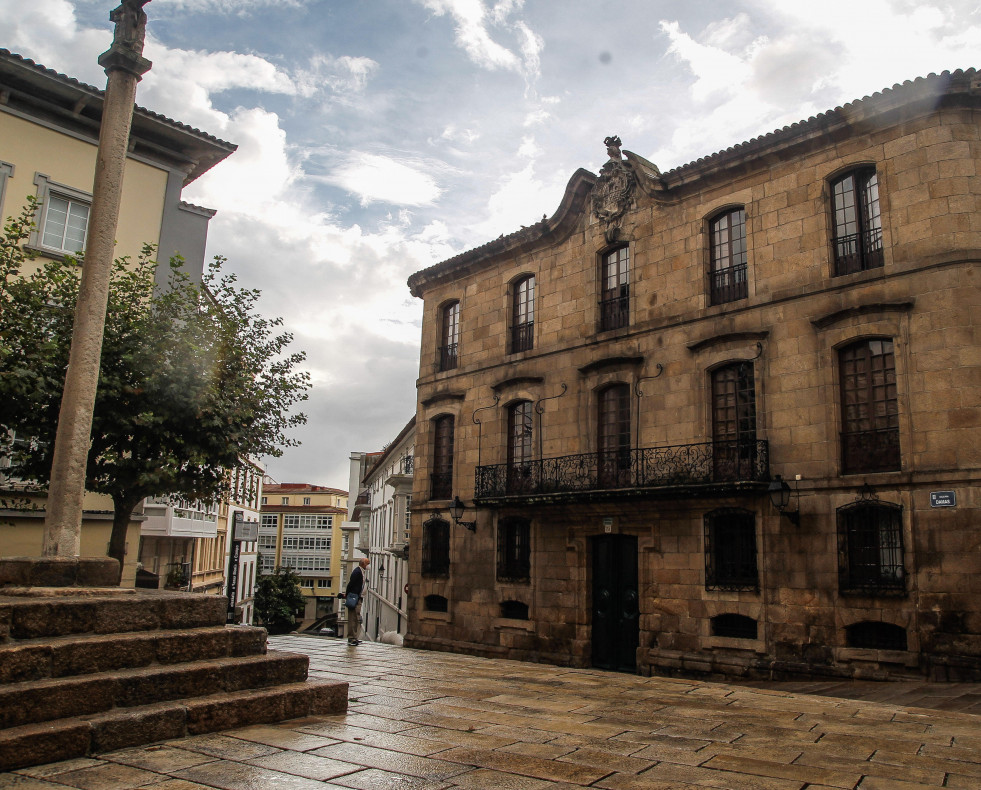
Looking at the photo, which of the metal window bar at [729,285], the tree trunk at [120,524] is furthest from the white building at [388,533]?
the tree trunk at [120,524]

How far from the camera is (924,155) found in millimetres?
13867

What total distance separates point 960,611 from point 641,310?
8.43m

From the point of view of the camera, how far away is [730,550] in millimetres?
15414

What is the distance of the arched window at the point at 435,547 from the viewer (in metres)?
21.1

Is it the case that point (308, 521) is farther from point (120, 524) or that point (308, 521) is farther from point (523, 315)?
point (120, 524)

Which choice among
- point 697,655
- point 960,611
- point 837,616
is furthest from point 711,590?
point 960,611

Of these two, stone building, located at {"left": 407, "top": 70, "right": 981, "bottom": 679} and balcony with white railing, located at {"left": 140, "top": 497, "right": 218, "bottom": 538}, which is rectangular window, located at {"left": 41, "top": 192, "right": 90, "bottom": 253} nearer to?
balcony with white railing, located at {"left": 140, "top": 497, "right": 218, "bottom": 538}

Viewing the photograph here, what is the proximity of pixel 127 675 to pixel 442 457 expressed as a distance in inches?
608

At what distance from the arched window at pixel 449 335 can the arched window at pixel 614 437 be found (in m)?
5.47

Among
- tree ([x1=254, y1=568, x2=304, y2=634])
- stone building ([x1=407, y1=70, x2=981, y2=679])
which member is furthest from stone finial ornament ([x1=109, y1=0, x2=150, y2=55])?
tree ([x1=254, y1=568, x2=304, y2=634])

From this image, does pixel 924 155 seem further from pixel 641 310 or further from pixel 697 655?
pixel 697 655

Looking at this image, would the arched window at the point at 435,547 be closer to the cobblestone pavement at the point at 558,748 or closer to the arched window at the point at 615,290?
the arched window at the point at 615,290

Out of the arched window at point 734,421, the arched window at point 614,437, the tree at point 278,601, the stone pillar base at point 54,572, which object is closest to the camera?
the stone pillar base at point 54,572

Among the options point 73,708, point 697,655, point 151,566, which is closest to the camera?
point 73,708
